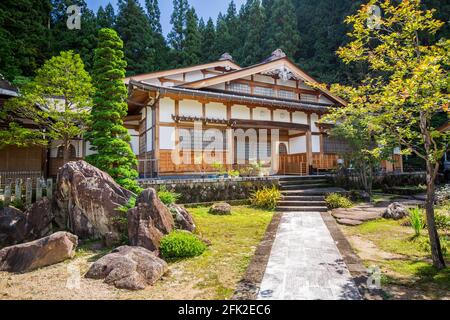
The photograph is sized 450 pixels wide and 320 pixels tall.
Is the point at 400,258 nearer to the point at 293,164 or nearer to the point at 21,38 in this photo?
the point at 293,164

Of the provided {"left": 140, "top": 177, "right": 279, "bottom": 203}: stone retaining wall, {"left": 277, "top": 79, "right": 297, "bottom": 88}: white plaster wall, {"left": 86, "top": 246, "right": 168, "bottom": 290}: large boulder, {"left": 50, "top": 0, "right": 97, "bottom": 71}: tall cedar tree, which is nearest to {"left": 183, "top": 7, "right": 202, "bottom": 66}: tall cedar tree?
{"left": 50, "top": 0, "right": 97, "bottom": 71}: tall cedar tree

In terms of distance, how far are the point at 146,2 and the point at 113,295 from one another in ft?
157

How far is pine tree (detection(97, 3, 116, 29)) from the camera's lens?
31219 mm

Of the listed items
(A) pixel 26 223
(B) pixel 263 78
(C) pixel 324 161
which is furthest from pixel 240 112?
(A) pixel 26 223

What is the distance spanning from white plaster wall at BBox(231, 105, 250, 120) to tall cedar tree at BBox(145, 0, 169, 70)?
67.1 feet

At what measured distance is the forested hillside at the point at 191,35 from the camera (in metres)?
24.5

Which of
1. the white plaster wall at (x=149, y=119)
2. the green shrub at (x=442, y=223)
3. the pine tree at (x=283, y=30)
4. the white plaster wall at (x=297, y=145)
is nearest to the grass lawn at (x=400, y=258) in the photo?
the green shrub at (x=442, y=223)

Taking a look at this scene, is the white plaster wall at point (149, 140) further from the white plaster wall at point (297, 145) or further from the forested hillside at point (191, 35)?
the forested hillside at point (191, 35)

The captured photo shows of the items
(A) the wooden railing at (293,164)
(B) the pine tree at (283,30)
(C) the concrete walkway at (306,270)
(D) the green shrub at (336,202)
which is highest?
(B) the pine tree at (283,30)

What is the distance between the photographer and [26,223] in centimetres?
657

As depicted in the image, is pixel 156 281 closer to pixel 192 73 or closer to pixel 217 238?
pixel 217 238

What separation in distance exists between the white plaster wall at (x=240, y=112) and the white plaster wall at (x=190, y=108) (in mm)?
1874

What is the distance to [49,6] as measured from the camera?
27484mm

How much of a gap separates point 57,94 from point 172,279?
37.7 feet
